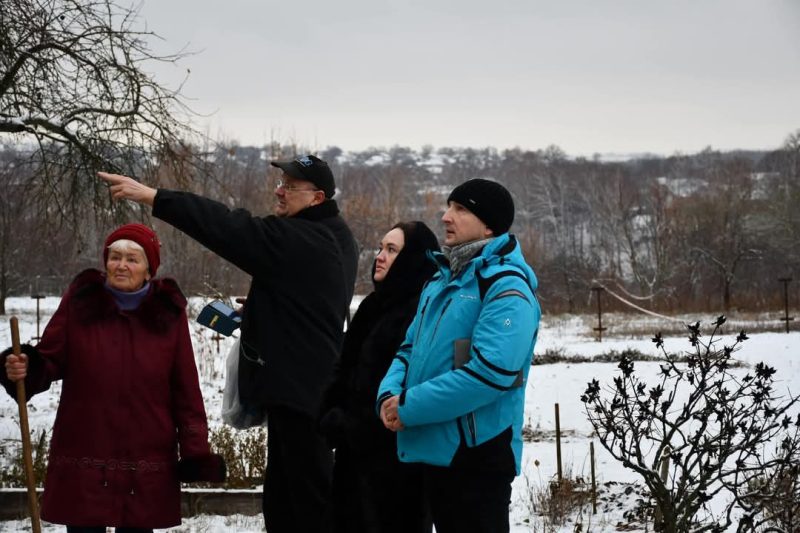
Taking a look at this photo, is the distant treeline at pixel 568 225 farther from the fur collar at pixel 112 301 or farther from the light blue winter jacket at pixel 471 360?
the light blue winter jacket at pixel 471 360

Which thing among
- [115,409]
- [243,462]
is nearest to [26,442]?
[115,409]

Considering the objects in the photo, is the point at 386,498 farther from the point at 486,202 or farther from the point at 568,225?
the point at 568,225

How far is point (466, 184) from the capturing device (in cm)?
329

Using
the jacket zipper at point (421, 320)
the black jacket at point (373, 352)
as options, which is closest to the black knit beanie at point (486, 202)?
the jacket zipper at point (421, 320)

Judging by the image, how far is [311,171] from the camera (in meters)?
4.21

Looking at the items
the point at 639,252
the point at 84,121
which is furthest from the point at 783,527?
the point at 639,252

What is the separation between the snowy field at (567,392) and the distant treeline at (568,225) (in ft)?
6.42

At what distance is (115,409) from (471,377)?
1413 millimetres

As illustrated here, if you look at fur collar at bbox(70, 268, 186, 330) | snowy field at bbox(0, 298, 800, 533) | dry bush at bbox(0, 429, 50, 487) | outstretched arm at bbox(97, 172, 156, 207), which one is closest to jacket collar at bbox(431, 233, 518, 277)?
fur collar at bbox(70, 268, 186, 330)

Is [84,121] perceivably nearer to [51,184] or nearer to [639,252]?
[51,184]

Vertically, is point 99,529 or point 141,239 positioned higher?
point 141,239

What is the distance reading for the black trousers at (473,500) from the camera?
3.07m

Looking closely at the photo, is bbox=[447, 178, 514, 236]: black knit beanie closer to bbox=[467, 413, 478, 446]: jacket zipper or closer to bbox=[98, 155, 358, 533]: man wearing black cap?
bbox=[467, 413, 478, 446]: jacket zipper

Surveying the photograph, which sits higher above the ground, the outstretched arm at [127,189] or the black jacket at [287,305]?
the outstretched arm at [127,189]
